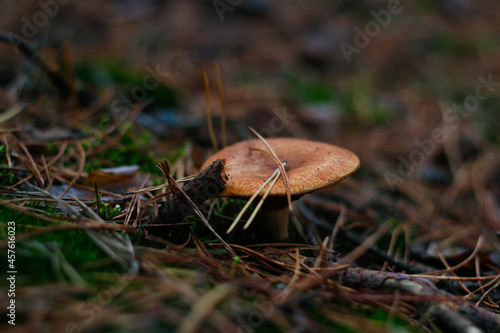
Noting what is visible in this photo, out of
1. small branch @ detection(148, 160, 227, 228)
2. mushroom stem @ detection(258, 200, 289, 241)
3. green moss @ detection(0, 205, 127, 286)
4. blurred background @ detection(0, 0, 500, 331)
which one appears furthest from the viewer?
blurred background @ detection(0, 0, 500, 331)

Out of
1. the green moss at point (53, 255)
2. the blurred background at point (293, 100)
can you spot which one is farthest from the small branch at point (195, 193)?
the green moss at point (53, 255)

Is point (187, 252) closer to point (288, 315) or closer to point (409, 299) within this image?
point (288, 315)

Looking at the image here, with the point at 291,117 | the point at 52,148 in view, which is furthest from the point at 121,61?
the point at 52,148

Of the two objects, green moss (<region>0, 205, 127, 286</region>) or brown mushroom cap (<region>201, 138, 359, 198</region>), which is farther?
brown mushroom cap (<region>201, 138, 359, 198</region>)

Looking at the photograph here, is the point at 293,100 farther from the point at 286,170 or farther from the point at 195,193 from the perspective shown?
the point at 195,193

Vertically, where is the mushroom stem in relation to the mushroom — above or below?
below

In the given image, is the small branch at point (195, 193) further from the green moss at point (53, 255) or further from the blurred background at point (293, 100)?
the green moss at point (53, 255)

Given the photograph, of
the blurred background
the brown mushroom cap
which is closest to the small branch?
the brown mushroom cap

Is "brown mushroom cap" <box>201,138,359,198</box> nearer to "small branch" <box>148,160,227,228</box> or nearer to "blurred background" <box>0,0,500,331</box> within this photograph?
"small branch" <box>148,160,227,228</box>

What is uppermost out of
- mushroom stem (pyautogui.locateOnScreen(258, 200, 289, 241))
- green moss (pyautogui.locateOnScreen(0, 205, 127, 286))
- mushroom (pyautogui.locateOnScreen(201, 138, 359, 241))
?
mushroom (pyautogui.locateOnScreen(201, 138, 359, 241))
